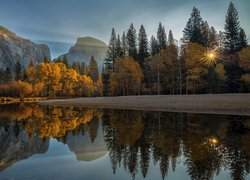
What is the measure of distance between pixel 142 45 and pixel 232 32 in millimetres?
26982

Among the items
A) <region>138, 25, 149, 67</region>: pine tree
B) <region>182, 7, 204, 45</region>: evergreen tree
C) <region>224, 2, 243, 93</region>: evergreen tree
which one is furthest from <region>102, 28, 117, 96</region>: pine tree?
<region>224, 2, 243, 93</region>: evergreen tree

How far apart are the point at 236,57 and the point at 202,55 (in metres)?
7.42

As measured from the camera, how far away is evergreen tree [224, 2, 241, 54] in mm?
52188

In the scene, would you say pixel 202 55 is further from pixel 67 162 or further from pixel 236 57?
pixel 67 162

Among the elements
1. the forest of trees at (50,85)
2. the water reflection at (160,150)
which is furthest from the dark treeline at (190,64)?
the water reflection at (160,150)

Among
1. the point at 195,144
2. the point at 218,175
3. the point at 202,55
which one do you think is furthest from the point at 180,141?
the point at 202,55

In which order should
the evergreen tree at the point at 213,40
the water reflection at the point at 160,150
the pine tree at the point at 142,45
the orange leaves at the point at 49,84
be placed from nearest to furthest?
the water reflection at the point at 160,150 → the evergreen tree at the point at 213,40 → the pine tree at the point at 142,45 → the orange leaves at the point at 49,84

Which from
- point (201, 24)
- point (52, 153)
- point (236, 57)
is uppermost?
point (201, 24)

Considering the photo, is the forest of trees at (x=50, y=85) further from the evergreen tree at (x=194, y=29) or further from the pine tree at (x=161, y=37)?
the evergreen tree at (x=194, y=29)

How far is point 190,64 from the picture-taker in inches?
1886

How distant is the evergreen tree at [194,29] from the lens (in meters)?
57.1

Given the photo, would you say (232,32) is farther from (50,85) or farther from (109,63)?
(50,85)

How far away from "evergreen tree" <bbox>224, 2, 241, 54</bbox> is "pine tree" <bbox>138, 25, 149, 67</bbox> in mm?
24142

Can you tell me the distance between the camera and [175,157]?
833cm
